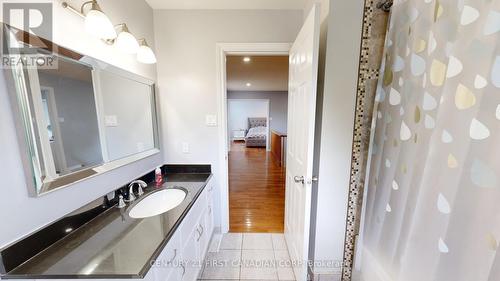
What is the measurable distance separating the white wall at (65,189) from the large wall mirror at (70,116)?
0.03 metres

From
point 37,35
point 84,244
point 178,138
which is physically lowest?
point 84,244

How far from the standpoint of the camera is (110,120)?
1212 millimetres

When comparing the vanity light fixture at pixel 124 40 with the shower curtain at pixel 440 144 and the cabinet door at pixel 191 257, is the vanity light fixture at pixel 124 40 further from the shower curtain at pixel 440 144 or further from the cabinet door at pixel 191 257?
the shower curtain at pixel 440 144

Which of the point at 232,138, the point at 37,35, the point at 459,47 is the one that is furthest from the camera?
the point at 232,138

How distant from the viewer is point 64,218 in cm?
90

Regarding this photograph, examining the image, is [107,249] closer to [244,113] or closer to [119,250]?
[119,250]

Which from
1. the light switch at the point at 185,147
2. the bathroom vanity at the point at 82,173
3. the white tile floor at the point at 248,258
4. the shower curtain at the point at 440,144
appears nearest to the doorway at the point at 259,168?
the white tile floor at the point at 248,258

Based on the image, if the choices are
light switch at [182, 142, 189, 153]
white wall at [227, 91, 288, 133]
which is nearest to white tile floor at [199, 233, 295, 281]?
light switch at [182, 142, 189, 153]

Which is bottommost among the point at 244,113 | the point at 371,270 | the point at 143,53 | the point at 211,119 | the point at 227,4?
the point at 371,270

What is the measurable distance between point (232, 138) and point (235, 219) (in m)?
7.83

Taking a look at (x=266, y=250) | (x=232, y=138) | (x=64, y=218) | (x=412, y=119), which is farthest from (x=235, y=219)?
(x=232, y=138)

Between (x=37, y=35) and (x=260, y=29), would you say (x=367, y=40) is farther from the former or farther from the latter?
(x=37, y=35)

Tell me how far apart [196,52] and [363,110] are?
5.25ft

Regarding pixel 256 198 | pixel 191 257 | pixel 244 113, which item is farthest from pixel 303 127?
pixel 244 113
